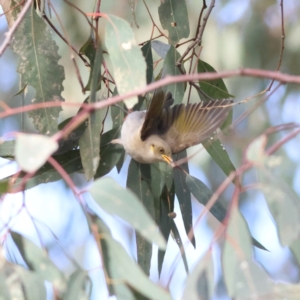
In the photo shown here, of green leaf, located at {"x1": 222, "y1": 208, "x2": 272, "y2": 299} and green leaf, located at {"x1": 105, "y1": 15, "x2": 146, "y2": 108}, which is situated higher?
green leaf, located at {"x1": 105, "y1": 15, "x2": 146, "y2": 108}

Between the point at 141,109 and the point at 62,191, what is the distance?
4.11 feet

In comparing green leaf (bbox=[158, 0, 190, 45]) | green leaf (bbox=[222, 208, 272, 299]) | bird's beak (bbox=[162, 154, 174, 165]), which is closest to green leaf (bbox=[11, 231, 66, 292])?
green leaf (bbox=[222, 208, 272, 299])

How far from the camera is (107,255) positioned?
725mm

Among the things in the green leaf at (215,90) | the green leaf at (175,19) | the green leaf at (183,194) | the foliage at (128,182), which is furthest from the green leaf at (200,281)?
the green leaf at (175,19)

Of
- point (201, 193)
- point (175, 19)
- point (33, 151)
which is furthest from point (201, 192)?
point (33, 151)

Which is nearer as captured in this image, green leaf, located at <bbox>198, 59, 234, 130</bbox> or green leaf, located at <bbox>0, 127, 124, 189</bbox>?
green leaf, located at <bbox>0, 127, 124, 189</bbox>

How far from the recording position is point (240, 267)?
67 cm

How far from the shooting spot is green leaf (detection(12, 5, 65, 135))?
962 millimetres

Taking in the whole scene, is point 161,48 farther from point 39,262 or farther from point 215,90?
point 39,262

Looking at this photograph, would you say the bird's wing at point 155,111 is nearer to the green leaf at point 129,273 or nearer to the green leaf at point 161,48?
the green leaf at point 161,48

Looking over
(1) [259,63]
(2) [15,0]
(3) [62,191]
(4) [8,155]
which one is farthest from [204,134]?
(1) [259,63]

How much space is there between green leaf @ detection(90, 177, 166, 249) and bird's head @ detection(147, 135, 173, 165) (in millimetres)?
329

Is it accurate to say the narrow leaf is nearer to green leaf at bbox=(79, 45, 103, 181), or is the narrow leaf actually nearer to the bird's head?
green leaf at bbox=(79, 45, 103, 181)

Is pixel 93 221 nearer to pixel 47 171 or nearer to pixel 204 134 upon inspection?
pixel 47 171
